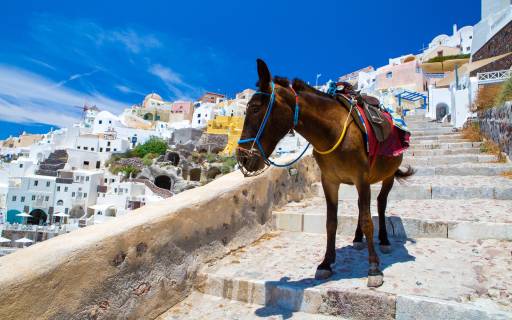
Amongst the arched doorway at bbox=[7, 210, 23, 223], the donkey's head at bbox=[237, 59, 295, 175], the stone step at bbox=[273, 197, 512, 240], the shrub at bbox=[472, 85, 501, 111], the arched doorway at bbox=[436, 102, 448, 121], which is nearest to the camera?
the donkey's head at bbox=[237, 59, 295, 175]

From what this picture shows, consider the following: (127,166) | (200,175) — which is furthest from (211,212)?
(127,166)

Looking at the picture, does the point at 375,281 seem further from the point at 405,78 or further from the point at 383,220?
the point at 405,78

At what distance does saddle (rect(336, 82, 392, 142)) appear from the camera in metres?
2.89

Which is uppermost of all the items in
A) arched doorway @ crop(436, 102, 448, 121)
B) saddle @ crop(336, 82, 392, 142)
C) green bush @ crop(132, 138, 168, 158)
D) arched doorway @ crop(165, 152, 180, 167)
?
arched doorway @ crop(436, 102, 448, 121)

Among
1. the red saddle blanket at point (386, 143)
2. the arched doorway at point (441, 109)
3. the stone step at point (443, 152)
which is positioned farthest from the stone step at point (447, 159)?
the arched doorway at point (441, 109)

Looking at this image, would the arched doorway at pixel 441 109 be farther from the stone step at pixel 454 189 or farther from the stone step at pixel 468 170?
the stone step at pixel 454 189

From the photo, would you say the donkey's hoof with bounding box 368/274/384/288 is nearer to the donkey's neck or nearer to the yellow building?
the donkey's neck

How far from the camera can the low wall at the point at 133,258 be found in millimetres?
1876

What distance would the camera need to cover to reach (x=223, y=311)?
2670 mm

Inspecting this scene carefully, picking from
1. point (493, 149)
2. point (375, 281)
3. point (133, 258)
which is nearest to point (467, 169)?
point (493, 149)

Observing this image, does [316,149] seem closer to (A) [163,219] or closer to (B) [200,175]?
(A) [163,219]

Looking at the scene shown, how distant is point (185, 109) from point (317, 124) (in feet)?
313

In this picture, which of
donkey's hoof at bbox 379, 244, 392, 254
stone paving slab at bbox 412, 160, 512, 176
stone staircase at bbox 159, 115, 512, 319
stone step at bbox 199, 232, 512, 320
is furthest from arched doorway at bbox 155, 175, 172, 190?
donkey's hoof at bbox 379, 244, 392, 254

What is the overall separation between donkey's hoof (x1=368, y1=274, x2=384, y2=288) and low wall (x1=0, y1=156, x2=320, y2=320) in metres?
1.54
